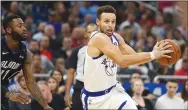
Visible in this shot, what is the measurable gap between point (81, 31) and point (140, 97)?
4.34 metres

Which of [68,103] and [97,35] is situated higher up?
[97,35]

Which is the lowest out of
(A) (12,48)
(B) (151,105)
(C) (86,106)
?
(B) (151,105)

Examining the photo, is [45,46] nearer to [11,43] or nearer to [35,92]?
[11,43]

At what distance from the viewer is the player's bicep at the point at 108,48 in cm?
801

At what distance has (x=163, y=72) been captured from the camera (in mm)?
14781

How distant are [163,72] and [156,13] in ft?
15.9

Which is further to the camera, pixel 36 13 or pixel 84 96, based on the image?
pixel 36 13

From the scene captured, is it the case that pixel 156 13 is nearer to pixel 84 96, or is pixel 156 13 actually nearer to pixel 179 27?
pixel 179 27

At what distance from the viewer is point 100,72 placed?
8.29 m

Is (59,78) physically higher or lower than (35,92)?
lower

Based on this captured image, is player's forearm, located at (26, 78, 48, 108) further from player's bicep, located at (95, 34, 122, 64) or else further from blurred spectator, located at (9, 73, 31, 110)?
blurred spectator, located at (9, 73, 31, 110)

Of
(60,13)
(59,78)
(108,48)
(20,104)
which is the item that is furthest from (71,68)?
(60,13)

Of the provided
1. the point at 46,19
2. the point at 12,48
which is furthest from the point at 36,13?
the point at 12,48

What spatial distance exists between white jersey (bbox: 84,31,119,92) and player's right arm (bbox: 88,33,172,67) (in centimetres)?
15
